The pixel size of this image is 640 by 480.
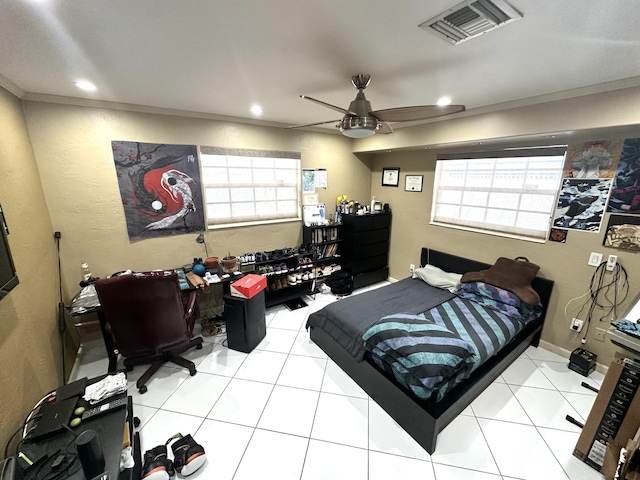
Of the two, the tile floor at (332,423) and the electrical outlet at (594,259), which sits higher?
the electrical outlet at (594,259)

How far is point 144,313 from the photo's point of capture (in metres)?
2.01

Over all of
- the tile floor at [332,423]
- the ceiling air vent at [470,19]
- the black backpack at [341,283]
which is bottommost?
the tile floor at [332,423]

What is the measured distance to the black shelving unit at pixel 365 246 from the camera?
13.0 ft

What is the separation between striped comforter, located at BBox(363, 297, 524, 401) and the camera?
169 centimetres

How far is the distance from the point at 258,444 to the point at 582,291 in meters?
3.34

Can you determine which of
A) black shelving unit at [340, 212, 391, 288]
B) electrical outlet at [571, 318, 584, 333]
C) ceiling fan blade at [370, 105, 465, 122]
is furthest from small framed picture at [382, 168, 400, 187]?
electrical outlet at [571, 318, 584, 333]

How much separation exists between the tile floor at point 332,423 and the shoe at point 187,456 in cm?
8

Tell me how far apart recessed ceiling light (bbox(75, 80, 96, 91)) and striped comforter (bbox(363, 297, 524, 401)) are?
3.08m

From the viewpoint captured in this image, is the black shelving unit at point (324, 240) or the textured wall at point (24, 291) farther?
the black shelving unit at point (324, 240)

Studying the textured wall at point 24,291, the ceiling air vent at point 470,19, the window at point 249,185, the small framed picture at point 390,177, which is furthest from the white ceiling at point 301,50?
the small framed picture at point 390,177

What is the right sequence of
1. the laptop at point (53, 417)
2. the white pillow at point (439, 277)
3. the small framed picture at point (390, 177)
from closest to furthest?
the laptop at point (53, 417)
the white pillow at point (439, 277)
the small framed picture at point (390, 177)

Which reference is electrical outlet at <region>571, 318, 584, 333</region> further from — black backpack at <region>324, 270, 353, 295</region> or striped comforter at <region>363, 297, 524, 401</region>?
black backpack at <region>324, 270, 353, 295</region>

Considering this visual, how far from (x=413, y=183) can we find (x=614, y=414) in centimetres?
313

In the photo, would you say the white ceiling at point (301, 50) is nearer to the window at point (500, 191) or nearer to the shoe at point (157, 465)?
the window at point (500, 191)
